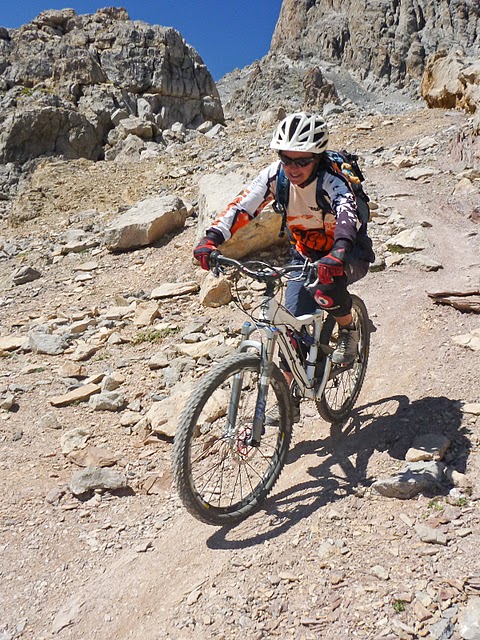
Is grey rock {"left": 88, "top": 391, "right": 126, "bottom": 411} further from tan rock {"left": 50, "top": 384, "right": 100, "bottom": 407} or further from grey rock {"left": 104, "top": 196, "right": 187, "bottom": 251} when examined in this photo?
grey rock {"left": 104, "top": 196, "right": 187, "bottom": 251}

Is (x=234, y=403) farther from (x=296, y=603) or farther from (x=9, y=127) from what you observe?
(x=9, y=127)

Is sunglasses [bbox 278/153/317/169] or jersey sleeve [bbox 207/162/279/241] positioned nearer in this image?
sunglasses [bbox 278/153/317/169]

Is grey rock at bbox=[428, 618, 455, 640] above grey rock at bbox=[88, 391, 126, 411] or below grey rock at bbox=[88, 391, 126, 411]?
below

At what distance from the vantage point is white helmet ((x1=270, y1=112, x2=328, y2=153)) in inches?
157

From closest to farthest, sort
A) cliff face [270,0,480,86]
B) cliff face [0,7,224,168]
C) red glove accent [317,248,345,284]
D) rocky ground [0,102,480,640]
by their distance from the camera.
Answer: rocky ground [0,102,480,640] < red glove accent [317,248,345,284] < cliff face [0,7,224,168] < cliff face [270,0,480,86]

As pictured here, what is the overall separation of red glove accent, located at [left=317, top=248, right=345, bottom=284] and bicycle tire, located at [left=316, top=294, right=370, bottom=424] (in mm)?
1552

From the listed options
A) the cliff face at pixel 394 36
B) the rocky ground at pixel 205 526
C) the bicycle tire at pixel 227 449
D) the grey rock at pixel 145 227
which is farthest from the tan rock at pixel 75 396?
the cliff face at pixel 394 36

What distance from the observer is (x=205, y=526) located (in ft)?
13.8

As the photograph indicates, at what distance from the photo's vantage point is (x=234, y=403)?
3.90 metres

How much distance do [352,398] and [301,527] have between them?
1.90 m

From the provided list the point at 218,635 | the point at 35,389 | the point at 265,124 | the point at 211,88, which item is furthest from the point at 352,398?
the point at 211,88

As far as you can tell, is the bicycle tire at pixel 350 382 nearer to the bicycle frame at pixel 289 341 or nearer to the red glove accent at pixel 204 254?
the bicycle frame at pixel 289 341

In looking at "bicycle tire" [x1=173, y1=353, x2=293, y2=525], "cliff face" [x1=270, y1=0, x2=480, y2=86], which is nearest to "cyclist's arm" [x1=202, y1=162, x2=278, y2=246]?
"bicycle tire" [x1=173, y1=353, x2=293, y2=525]

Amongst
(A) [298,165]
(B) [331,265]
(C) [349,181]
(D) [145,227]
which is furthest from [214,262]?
(D) [145,227]
